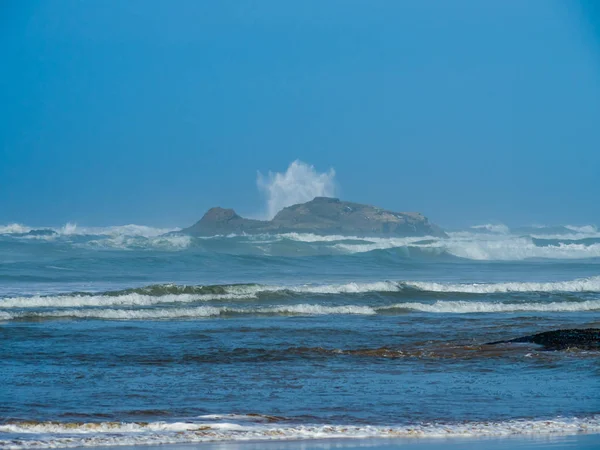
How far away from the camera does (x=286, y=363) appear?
11188 millimetres

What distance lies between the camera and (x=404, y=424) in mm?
7688

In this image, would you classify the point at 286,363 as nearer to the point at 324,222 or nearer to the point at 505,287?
the point at 505,287

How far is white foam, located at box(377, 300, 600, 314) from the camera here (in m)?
19.5

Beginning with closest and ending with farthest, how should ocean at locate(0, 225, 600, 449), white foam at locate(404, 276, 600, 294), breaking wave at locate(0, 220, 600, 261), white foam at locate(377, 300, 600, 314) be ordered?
1. ocean at locate(0, 225, 600, 449)
2. white foam at locate(377, 300, 600, 314)
3. white foam at locate(404, 276, 600, 294)
4. breaking wave at locate(0, 220, 600, 261)

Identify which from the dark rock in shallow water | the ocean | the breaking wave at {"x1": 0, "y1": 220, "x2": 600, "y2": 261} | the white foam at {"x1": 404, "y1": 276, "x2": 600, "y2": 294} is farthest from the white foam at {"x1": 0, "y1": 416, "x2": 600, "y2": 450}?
the breaking wave at {"x1": 0, "y1": 220, "x2": 600, "y2": 261}

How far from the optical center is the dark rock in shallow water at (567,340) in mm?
12273

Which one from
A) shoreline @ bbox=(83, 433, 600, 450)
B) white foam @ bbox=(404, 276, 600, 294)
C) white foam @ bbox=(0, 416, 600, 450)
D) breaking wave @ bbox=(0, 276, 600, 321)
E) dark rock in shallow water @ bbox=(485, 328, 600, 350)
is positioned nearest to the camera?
shoreline @ bbox=(83, 433, 600, 450)

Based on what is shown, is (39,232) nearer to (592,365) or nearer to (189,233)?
(189,233)

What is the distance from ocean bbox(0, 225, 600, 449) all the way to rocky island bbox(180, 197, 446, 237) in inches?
1105

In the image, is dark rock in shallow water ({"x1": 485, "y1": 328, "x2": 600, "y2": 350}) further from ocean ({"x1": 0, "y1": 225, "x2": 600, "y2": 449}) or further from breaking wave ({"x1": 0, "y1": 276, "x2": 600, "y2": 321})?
breaking wave ({"x1": 0, "y1": 276, "x2": 600, "y2": 321})

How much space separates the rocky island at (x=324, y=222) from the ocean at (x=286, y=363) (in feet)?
92.0

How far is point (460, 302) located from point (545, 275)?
13697mm

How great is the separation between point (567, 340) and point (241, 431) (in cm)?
711

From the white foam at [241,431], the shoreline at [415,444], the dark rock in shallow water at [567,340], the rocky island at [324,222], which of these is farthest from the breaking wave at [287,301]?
the rocky island at [324,222]
